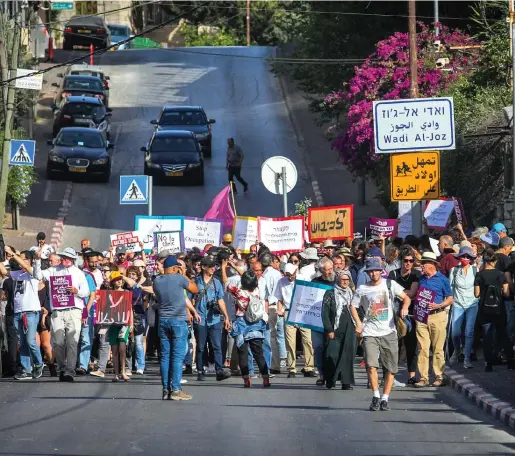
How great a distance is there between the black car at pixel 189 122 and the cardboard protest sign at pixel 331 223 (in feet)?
69.1

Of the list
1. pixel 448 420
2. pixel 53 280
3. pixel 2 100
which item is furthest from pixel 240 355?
pixel 2 100

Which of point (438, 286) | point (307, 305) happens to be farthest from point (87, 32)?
point (438, 286)

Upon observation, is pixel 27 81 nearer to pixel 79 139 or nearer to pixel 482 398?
pixel 79 139

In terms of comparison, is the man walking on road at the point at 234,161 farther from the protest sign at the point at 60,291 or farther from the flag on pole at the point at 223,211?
the protest sign at the point at 60,291

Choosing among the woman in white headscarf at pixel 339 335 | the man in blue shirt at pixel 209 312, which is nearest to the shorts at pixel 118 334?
the man in blue shirt at pixel 209 312

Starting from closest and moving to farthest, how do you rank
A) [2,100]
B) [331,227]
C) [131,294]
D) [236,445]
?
1. [236,445]
2. [131,294]
3. [331,227]
4. [2,100]

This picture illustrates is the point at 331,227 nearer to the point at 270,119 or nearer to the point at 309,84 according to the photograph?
the point at 309,84

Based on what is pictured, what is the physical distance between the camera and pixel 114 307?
20.4 m

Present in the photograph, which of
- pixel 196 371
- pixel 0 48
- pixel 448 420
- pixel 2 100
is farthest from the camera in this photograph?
pixel 2 100

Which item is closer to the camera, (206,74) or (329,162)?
(329,162)

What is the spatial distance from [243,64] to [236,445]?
57.5 m

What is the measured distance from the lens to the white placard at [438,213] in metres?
28.7

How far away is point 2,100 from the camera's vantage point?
4066 cm

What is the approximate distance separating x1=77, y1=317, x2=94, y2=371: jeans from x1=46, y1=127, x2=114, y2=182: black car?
23.7 m
